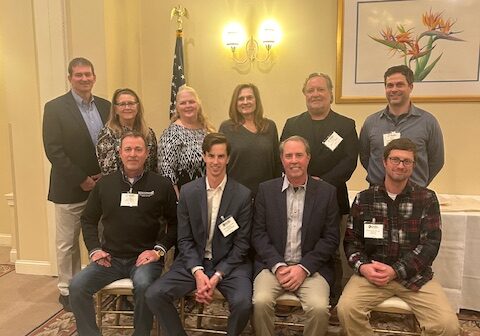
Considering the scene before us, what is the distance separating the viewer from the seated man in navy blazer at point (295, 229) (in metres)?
2.51

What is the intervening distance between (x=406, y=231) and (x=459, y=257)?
0.97m

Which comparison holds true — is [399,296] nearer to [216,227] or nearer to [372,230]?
[372,230]

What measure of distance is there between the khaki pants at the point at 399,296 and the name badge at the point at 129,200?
4.48ft

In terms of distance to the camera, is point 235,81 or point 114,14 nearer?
point 114,14

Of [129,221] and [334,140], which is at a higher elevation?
[334,140]

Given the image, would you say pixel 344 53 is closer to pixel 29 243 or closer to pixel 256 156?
pixel 256 156

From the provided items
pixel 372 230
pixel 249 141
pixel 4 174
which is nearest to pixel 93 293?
pixel 249 141

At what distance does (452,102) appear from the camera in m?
4.03

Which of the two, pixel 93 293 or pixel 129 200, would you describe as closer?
pixel 93 293

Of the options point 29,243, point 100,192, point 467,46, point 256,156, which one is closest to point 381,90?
point 467,46

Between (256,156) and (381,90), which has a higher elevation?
(381,90)

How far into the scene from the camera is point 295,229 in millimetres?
2639

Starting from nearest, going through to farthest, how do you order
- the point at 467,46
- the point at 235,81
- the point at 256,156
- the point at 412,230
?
the point at 412,230 < the point at 256,156 < the point at 467,46 < the point at 235,81

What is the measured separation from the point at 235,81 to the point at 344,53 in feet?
3.66
